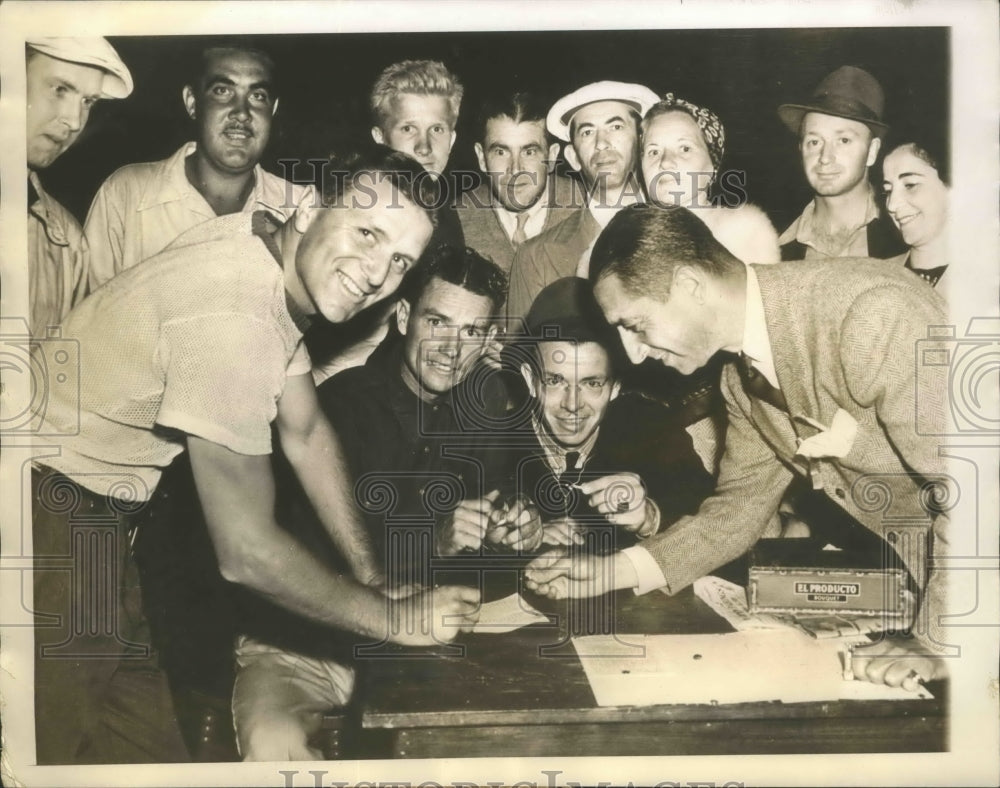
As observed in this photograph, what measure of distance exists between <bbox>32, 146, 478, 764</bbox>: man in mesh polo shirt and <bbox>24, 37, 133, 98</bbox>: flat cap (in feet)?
1.99

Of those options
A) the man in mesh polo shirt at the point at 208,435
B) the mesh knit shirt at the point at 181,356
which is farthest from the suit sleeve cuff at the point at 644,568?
the mesh knit shirt at the point at 181,356

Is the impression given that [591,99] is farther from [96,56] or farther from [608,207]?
[96,56]

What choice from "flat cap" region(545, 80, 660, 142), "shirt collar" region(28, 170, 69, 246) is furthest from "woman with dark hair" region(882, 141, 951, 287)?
"shirt collar" region(28, 170, 69, 246)

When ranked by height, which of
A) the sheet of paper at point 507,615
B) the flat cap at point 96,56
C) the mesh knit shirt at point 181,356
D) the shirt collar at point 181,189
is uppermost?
the flat cap at point 96,56

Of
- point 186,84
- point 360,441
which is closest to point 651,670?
point 360,441

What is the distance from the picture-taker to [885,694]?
4164 millimetres

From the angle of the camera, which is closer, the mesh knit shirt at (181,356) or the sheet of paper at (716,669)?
the mesh knit shirt at (181,356)

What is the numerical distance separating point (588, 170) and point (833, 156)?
36.5 inches

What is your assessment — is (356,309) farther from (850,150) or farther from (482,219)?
(850,150)

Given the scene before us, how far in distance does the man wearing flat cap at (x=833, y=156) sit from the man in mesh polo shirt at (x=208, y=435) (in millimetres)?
1424

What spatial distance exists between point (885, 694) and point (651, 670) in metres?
0.90

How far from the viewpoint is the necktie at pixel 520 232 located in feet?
13.4

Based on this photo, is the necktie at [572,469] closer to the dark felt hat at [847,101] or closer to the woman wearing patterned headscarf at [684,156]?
the woman wearing patterned headscarf at [684,156]

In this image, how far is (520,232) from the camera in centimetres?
409
